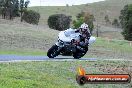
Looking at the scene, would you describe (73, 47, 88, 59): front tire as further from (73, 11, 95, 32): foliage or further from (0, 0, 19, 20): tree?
(0, 0, 19, 20): tree

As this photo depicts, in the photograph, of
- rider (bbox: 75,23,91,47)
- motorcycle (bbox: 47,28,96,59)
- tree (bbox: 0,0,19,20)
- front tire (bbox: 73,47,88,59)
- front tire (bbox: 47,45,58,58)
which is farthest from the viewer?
tree (bbox: 0,0,19,20)

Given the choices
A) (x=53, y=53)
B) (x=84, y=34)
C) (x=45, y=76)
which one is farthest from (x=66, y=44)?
(x=45, y=76)

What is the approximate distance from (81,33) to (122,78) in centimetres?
1606

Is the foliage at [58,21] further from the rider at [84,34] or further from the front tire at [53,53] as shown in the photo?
the rider at [84,34]

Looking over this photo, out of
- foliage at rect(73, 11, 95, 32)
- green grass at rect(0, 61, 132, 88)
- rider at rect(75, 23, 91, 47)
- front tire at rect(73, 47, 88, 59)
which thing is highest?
rider at rect(75, 23, 91, 47)

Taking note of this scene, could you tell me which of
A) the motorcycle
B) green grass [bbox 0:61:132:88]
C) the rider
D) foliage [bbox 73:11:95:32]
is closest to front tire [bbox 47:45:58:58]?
the motorcycle

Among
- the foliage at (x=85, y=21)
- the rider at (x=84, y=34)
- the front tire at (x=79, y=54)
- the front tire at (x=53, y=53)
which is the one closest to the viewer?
the rider at (x=84, y=34)

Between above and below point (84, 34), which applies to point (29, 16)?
below

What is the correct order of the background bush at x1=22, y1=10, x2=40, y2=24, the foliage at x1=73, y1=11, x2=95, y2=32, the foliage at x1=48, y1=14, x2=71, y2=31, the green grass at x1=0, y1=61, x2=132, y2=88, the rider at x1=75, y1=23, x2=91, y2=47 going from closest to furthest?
the green grass at x1=0, y1=61, x2=132, y2=88 < the rider at x1=75, y1=23, x2=91, y2=47 < the foliage at x1=73, y1=11, x2=95, y2=32 < the foliage at x1=48, y1=14, x2=71, y2=31 < the background bush at x1=22, y1=10, x2=40, y2=24

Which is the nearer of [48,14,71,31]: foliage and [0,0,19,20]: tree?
[0,0,19,20]: tree

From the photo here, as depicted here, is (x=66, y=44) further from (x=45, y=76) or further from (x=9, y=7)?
(x=9, y=7)

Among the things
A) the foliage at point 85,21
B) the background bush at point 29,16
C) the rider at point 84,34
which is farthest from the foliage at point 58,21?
the rider at point 84,34

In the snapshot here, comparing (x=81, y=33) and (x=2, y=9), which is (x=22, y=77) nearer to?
(x=81, y=33)

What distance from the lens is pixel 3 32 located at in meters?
56.9
